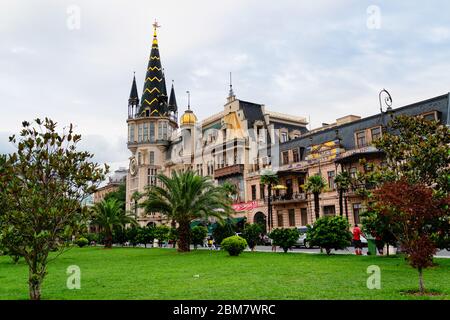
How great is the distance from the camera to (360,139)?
4122 centimetres

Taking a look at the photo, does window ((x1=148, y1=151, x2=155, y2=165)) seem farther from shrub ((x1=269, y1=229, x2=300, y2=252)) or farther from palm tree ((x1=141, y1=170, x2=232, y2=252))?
shrub ((x1=269, y1=229, x2=300, y2=252))

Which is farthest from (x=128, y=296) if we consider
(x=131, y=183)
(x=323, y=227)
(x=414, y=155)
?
(x=131, y=183)

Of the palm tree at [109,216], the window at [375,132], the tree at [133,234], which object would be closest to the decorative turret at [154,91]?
the tree at [133,234]

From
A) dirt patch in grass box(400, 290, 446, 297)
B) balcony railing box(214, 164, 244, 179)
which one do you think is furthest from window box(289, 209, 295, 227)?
dirt patch in grass box(400, 290, 446, 297)

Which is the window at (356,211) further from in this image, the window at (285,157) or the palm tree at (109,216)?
the palm tree at (109,216)

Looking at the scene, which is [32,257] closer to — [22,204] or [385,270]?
[22,204]

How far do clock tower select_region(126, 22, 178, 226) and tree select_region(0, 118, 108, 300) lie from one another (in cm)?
6380

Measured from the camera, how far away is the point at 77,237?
34.1 feet

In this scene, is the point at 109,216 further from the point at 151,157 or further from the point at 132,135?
the point at 132,135

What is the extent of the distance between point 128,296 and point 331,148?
1393 inches

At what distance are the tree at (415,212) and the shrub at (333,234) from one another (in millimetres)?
12300

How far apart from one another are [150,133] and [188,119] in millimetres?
11545

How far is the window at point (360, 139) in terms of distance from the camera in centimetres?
4078
